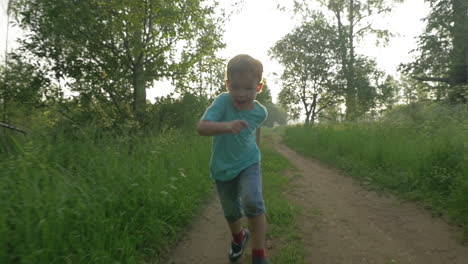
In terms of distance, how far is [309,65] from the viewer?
20141 millimetres

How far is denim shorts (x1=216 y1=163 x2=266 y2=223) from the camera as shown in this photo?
7.50ft

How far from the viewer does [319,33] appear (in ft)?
65.1

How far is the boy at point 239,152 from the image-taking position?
2281 mm

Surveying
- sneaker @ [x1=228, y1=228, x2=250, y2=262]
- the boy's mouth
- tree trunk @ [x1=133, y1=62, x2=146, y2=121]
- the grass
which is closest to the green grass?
the grass

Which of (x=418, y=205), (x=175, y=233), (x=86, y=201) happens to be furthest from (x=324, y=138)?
(x=86, y=201)

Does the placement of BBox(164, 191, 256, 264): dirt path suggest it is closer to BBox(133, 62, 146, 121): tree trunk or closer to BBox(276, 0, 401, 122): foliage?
BBox(133, 62, 146, 121): tree trunk

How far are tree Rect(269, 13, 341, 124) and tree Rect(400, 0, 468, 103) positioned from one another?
5310 millimetres

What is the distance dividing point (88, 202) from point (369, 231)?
9.92ft

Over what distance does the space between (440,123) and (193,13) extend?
5921mm

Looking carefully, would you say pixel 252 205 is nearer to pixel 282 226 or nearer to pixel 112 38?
pixel 282 226

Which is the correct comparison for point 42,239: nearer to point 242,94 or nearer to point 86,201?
point 86,201

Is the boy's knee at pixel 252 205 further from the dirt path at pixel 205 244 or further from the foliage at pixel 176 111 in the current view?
the foliage at pixel 176 111

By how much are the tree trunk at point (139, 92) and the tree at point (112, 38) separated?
0.07 feet

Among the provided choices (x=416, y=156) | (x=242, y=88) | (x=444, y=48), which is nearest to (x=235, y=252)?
(x=242, y=88)
